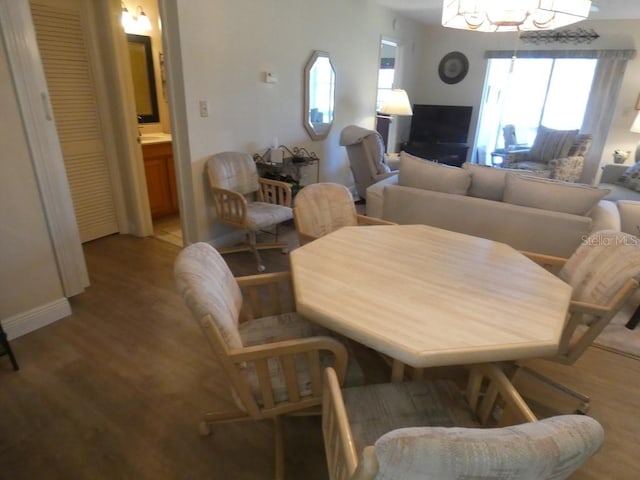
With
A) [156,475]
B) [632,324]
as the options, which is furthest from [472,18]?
[156,475]

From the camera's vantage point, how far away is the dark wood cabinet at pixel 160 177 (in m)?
3.65

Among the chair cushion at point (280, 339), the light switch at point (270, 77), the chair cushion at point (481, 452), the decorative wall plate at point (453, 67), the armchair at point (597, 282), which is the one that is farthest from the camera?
the decorative wall plate at point (453, 67)

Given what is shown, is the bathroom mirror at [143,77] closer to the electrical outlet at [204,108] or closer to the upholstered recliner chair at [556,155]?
the electrical outlet at [204,108]

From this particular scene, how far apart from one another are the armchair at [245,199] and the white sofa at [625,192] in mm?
2424

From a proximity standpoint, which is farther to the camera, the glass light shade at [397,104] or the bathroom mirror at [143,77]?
the glass light shade at [397,104]

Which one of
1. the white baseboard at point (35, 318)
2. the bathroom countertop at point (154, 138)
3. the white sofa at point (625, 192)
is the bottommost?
the white baseboard at point (35, 318)

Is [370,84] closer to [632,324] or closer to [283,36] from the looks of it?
[283,36]

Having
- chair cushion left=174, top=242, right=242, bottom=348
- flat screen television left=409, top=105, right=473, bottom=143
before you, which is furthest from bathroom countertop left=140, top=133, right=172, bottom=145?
flat screen television left=409, top=105, right=473, bottom=143

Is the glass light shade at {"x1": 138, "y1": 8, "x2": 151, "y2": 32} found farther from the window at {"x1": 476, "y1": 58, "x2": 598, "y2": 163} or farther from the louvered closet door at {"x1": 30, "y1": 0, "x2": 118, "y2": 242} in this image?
the window at {"x1": 476, "y1": 58, "x2": 598, "y2": 163}

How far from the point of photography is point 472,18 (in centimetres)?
204

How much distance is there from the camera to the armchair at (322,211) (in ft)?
7.01

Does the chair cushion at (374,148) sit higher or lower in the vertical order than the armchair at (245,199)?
higher

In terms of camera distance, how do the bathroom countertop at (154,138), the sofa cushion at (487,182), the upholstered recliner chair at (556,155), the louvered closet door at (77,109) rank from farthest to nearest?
the upholstered recliner chair at (556,155), the bathroom countertop at (154,138), the louvered closet door at (77,109), the sofa cushion at (487,182)

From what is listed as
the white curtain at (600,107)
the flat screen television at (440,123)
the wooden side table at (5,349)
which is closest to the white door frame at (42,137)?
the wooden side table at (5,349)
